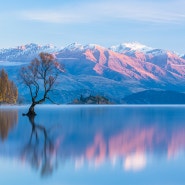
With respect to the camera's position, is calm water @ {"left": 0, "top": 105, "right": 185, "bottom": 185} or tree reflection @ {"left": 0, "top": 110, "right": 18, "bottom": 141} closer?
calm water @ {"left": 0, "top": 105, "right": 185, "bottom": 185}

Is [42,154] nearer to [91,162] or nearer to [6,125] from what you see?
[91,162]

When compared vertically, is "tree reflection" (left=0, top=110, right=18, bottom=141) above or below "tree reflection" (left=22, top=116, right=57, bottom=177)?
below

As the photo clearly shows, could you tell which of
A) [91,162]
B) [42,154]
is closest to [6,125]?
[42,154]

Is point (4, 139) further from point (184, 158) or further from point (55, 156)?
point (184, 158)

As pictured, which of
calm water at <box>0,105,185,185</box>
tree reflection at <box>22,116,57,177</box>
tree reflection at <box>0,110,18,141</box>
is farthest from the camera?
tree reflection at <box>0,110,18,141</box>

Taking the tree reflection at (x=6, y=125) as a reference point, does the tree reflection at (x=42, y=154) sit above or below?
above

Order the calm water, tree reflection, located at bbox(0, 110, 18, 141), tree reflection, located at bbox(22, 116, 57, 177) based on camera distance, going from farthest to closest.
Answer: tree reflection, located at bbox(0, 110, 18, 141), tree reflection, located at bbox(22, 116, 57, 177), the calm water

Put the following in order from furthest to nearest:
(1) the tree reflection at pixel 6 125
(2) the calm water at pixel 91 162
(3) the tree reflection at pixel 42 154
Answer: (1) the tree reflection at pixel 6 125 < (3) the tree reflection at pixel 42 154 < (2) the calm water at pixel 91 162

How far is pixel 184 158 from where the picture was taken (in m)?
31.1

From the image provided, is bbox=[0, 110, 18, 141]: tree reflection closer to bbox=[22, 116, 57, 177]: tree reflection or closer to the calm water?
the calm water

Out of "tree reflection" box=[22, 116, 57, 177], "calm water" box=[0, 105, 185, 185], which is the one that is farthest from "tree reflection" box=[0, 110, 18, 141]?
"tree reflection" box=[22, 116, 57, 177]

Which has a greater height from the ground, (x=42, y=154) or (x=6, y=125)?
(x=42, y=154)

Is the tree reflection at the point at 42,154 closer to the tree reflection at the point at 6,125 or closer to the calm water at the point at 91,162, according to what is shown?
the calm water at the point at 91,162

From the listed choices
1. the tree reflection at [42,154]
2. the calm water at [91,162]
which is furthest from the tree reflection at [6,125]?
the tree reflection at [42,154]
